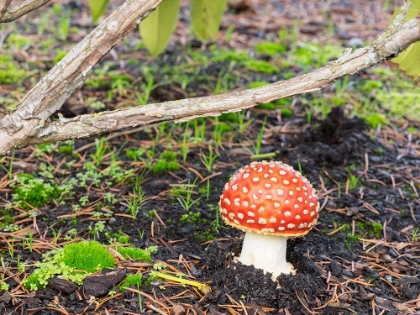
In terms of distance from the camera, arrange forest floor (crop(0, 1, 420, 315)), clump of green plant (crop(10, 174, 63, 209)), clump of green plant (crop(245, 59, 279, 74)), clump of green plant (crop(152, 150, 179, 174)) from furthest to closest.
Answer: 1. clump of green plant (crop(245, 59, 279, 74))
2. clump of green plant (crop(152, 150, 179, 174))
3. clump of green plant (crop(10, 174, 63, 209))
4. forest floor (crop(0, 1, 420, 315))

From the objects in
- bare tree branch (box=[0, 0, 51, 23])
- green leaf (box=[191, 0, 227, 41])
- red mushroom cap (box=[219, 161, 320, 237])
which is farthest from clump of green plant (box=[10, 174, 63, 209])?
green leaf (box=[191, 0, 227, 41])

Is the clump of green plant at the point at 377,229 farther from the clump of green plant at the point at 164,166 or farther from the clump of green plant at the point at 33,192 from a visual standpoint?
the clump of green plant at the point at 33,192

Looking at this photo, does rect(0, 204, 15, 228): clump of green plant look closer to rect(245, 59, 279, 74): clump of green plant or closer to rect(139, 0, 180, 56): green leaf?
rect(139, 0, 180, 56): green leaf

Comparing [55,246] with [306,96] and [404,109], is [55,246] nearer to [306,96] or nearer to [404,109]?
[306,96]

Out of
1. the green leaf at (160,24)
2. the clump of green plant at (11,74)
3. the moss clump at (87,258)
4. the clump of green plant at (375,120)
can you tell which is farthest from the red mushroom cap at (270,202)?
the clump of green plant at (11,74)

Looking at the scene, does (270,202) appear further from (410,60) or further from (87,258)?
(410,60)

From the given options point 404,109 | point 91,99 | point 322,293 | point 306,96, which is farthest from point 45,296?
point 404,109
